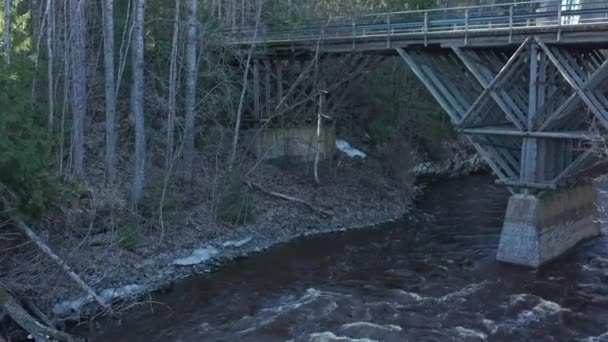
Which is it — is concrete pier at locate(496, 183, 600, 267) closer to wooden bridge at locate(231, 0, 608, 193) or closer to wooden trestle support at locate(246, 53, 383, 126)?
Answer: wooden bridge at locate(231, 0, 608, 193)

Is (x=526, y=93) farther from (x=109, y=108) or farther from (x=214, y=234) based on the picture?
(x=109, y=108)

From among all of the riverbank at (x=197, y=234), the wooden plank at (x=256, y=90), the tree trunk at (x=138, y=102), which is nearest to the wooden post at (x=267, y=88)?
the wooden plank at (x=256, y=90)

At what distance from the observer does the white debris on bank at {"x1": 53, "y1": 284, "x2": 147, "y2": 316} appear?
14070 millimetres

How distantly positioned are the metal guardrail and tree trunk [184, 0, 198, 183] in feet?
9.85

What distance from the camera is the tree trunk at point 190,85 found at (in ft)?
69.0

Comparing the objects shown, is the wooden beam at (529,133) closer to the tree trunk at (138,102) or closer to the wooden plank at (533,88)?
the wooden plank at (533,88)

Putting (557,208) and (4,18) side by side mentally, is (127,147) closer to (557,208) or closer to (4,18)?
(4,18)

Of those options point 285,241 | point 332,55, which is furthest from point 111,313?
point 332,55

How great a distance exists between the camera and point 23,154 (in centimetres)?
1333

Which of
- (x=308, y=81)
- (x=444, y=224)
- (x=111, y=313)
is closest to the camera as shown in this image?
(x=111, y=313)

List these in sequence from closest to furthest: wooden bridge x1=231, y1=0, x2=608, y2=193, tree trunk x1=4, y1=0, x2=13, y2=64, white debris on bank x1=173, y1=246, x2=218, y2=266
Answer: wooden bridge x1=231, y1=0, x2=608, y2=193, tree trunk x1=4, y1=0, x2=13, y2=64, white debris on bank x1=173, y1=246, x2=218, y2=266

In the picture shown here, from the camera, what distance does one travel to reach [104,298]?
15289 millimetres

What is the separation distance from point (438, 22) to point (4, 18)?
13515 mm

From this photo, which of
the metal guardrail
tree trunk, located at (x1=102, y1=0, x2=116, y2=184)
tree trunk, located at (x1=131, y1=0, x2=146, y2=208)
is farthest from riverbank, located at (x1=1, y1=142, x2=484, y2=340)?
the metal guardrail
